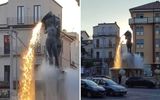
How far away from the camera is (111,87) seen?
944 mm

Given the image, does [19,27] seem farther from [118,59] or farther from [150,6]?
[150,6]

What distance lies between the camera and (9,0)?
976 millimetres

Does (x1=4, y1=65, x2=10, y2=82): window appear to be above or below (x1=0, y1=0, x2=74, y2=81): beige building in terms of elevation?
below

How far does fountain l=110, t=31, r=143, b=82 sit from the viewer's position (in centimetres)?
85

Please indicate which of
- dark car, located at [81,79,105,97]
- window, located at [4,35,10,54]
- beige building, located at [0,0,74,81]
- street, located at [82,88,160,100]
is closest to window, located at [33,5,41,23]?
beige building, located at [0,0,74,81]

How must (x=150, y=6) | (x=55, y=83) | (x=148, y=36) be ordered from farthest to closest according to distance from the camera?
(x=55, y=83) → (x=150, y=6) → (x=148, y=36)

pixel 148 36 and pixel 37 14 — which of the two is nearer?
pixel 148 36

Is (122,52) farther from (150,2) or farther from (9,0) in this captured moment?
(9,0)

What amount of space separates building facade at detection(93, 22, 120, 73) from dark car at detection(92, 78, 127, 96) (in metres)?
0.08

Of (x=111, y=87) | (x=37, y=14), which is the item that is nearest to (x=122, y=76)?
(x=111, y=87)

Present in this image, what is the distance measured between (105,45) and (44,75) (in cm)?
31

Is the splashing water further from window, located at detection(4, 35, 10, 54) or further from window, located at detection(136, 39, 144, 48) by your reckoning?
window, located at detection(136, 39, 144, 48)

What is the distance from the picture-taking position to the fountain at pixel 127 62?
854 millimetres

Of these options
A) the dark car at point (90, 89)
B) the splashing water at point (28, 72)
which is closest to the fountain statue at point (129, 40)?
the dark car at point (90, 89)
